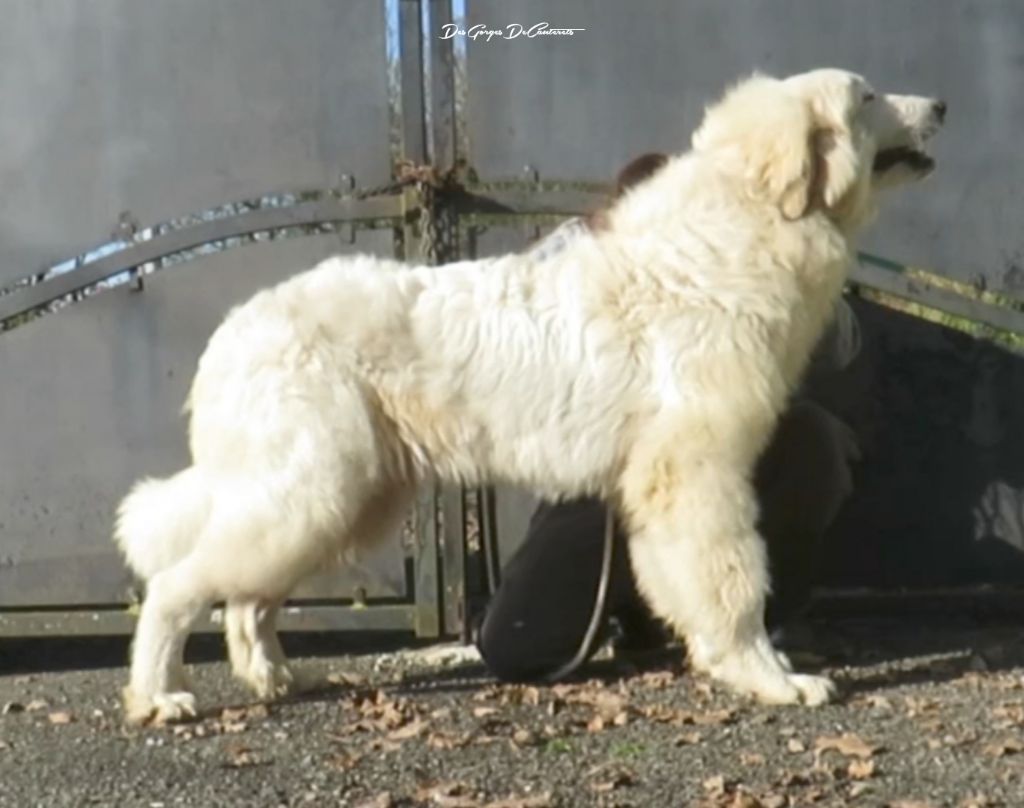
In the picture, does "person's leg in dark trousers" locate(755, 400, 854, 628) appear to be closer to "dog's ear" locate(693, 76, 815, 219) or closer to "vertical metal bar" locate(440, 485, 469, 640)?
"dog's ear" locate(693, 76, 815, 219)

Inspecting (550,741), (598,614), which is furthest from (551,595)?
(550,741)

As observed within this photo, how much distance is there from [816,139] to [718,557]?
1311mm

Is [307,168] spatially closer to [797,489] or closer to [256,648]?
[256,648]

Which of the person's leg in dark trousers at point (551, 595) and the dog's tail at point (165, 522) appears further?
the person's leg in dark trousers at point (551, 595)

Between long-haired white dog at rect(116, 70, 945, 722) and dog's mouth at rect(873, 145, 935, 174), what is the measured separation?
0.13ft

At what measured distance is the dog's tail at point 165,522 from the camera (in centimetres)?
565

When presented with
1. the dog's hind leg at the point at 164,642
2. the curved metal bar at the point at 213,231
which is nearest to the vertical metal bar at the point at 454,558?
the curved metal bar at the point at 213,231

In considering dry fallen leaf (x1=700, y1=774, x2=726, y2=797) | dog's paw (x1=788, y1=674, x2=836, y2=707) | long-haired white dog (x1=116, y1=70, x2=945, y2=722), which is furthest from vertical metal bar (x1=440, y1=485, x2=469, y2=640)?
dry fallen leaf (x1=700, y1=774, x2=726, y2=797)

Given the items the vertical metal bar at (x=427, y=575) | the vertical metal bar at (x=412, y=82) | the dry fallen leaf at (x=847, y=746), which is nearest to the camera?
the dry fallen leaf at (x=847, y=746)

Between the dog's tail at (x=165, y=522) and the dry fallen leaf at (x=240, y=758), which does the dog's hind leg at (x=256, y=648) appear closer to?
the dog's tail at (x=165, y=522)

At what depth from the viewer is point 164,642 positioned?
5527 mm

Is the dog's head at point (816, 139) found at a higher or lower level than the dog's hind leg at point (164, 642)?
higher

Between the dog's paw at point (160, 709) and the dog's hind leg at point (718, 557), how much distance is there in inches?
58.6

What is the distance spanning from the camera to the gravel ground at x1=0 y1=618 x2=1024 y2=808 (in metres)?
4.74
